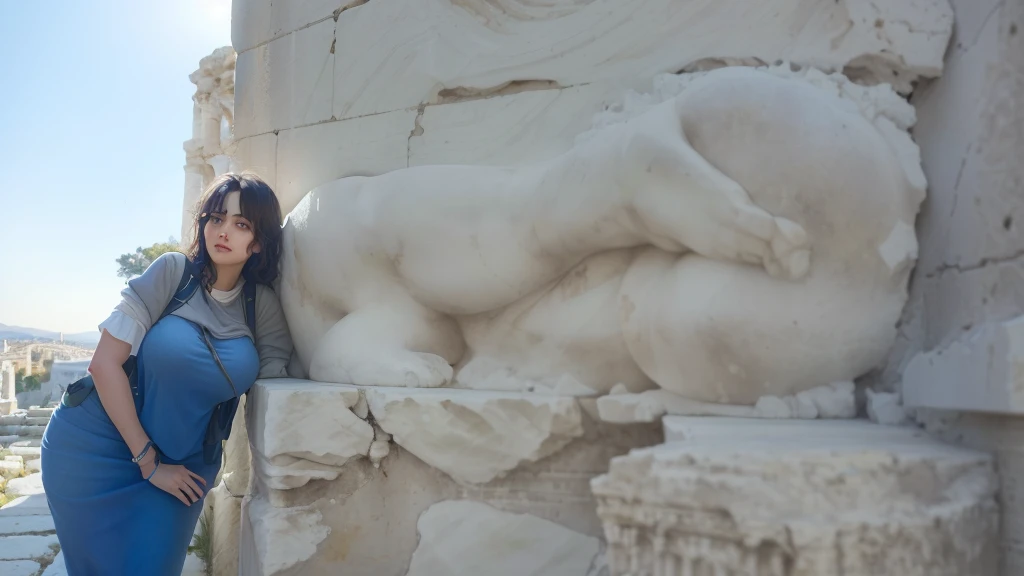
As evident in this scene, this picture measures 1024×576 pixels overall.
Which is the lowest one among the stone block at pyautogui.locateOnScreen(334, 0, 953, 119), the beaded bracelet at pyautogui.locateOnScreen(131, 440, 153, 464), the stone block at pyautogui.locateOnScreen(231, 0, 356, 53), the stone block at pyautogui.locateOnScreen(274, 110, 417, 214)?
the beaded bracelet at pyautogui.locateOnScreen(131, 440, 153, 464)

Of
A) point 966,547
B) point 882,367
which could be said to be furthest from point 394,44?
point 966,547

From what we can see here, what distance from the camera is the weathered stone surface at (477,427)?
155 centimetres

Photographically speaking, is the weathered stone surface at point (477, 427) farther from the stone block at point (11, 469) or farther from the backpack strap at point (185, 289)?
the stone block at point (11, 469)

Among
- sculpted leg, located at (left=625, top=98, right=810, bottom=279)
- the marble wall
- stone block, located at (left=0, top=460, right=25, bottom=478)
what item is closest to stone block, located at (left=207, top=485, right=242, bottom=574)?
the marble wall

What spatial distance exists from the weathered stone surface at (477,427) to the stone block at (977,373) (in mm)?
696

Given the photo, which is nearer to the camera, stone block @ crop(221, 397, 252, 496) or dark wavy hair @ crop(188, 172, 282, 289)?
dark wavy hair @ crop(188, 172, 282, 289)

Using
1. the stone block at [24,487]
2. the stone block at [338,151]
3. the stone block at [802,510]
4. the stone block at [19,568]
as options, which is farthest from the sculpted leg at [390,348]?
the stone block at [24,487]

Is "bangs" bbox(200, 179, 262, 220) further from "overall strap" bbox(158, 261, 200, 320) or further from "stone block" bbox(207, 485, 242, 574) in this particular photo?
"stone block" bbox(207, 485, 242, 574)

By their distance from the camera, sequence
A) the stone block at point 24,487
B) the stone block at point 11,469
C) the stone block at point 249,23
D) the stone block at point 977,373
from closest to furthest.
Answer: the stone block at point 977,373 < the stone block at point 249,23 < the stone block at point 24,487 < the stone block at point 11,469

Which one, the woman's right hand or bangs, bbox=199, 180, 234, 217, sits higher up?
bangs, bbox=199, 180, 234, 217

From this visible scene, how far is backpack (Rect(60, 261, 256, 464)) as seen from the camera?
69.8 inches

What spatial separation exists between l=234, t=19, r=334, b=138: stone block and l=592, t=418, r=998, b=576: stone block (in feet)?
6.16

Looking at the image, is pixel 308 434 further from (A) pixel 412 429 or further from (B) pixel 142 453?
(B) pixel 142 453

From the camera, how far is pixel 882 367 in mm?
1405
